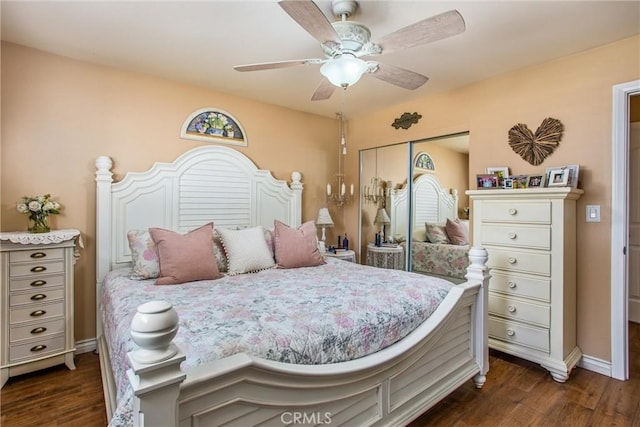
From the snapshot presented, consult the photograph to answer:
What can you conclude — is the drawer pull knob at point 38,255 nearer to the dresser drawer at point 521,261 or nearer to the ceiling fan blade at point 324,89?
the ceiling fan blade at point 324,89

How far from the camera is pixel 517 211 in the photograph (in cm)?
241

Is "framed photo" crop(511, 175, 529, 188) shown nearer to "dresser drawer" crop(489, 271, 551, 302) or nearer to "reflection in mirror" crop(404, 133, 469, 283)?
"reflection in mirror" crop(404, 133, 469, 283)

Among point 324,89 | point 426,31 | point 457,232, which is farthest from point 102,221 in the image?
point 457,232

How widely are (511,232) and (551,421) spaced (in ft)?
3.99

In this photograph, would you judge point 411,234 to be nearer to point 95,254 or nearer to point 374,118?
point 374,118

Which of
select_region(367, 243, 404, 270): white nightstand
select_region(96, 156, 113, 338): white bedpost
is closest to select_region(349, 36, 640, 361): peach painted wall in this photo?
select_region(367, 243, 404, 270): white nightstand

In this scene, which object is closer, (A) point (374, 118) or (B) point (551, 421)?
(B) point (551, 421)

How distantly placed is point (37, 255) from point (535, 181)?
11.9 feet

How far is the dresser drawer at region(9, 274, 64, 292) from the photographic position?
6.86 feet

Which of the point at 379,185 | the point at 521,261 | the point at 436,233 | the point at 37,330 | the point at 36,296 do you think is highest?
the point at 379,185

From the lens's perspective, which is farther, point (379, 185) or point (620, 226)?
point (379, 185)

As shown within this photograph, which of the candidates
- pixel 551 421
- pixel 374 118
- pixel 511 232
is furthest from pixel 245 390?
pixel 374 118

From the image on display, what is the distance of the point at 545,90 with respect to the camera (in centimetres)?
259

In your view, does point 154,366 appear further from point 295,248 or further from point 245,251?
point 295,248
